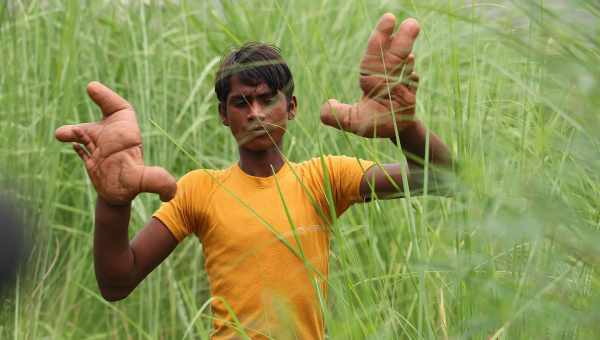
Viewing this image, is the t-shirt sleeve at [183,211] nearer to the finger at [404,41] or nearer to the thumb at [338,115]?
the thumb at [338,115]

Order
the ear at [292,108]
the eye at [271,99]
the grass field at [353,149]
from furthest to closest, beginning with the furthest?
the ear at [292,108]
the eye at [271,99]
the grass field at [353,149]

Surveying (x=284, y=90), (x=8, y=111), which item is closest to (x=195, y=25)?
(x=8, y=111)

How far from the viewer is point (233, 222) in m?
2.00

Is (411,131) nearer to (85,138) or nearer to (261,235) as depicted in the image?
(261,235)

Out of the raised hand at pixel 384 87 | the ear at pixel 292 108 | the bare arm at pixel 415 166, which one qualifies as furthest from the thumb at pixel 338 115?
the ear at pixel 292 108

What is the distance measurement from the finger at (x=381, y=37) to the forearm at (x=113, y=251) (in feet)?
1.67

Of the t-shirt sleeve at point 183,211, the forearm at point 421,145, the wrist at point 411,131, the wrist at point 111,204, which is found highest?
the wrist at point 411,131

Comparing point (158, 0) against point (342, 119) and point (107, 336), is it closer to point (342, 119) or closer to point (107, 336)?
point (107, 336)

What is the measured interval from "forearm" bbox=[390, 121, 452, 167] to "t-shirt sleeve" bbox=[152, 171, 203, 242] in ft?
1.28

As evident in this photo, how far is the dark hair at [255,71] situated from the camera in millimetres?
2029

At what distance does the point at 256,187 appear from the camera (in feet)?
6.68

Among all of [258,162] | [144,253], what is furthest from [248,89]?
[144,253]

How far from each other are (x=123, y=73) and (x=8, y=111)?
722mm

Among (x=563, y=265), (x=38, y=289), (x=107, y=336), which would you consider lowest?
(x=107, y=336)
